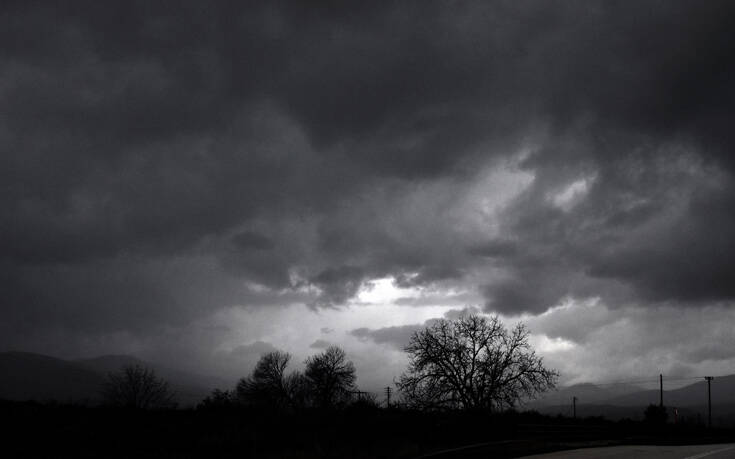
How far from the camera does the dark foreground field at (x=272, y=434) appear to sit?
74.8 feet

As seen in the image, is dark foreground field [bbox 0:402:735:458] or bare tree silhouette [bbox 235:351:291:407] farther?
bare tree silhouette [bbox 235:351:291:407]

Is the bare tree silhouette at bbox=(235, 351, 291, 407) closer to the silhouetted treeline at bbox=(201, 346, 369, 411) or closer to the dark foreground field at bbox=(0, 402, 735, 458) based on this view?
the silhouetted treeline at bbox=(201, 346, 369, 411)

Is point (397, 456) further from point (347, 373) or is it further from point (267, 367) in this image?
point (267, 367)

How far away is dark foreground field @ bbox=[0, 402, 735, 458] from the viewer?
22797 mm

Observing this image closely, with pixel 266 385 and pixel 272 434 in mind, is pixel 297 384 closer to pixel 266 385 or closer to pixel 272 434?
pixel 266 385

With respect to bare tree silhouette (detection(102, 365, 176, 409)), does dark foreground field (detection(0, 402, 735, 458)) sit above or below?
above

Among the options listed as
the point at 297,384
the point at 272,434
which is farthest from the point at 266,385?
the point at 272,434

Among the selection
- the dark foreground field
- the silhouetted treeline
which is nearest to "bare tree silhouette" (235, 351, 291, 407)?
the silhouetted treeline

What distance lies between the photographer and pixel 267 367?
288 feet

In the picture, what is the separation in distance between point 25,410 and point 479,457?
24.5 meters

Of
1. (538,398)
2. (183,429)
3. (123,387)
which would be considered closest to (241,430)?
(183,429)

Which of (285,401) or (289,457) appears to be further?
(285,401)

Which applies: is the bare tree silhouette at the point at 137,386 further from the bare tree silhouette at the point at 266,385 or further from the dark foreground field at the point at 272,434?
the dark foreground field at the point at 272,434

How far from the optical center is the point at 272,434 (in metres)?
28.1
